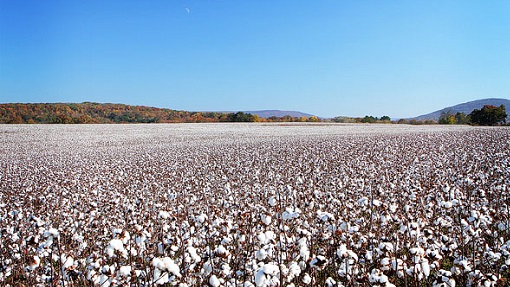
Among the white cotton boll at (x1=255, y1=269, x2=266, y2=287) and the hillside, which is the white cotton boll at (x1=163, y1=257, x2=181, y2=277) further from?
the hillside

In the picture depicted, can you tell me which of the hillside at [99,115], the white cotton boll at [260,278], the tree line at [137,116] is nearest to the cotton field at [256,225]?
the white cotton boll at [260,278]

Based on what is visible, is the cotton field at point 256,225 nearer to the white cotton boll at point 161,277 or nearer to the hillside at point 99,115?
the white cotton boll at point 161,277

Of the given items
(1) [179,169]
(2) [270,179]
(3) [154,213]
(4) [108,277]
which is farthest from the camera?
(1) [179,169]

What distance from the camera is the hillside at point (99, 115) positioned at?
73688 millimetres

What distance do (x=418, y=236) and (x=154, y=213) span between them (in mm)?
6170

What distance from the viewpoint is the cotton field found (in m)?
3.53

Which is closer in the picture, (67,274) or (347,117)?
(67,274)

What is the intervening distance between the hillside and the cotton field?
199 ft

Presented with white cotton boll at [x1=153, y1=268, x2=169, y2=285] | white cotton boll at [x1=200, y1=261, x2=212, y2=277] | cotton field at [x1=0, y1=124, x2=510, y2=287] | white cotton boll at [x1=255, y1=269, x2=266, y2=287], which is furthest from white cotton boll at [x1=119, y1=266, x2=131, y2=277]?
white cotton boll at [x1=255, y1=269, x2=266, y2=287]

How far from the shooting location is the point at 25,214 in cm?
866

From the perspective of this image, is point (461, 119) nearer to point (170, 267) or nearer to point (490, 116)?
point (490, 116)

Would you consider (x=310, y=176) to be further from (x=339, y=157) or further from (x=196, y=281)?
(x=196, y=281)

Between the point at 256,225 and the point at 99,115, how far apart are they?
101942 mm

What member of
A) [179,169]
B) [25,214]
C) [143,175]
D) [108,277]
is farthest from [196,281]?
[179,169]
